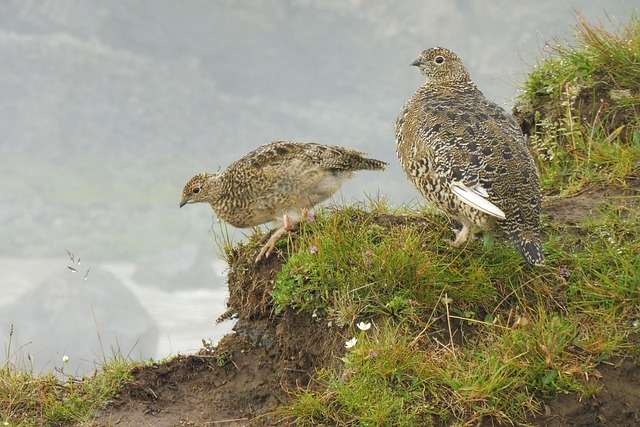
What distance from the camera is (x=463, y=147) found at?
727 centimetres

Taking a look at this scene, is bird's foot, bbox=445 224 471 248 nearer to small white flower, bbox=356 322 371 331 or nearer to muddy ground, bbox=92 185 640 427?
muddy ground, bbox=92 185 640 427

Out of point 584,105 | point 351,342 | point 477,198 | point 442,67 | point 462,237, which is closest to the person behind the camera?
point 351,342

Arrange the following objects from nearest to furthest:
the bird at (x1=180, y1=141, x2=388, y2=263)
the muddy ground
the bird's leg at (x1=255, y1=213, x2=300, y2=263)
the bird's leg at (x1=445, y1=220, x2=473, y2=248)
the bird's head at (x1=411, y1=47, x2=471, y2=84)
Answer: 1. the muddy ground
2. the bird's leg at (x1=445, y1=220, x2=473, y2=248)
3. the bird's leg at (x1=255, y1=213, x2=300, y2=263)
4. the bird at (x1=180, y1=141, x2=388, y2=263)
5. the bird's head at (x1=411, y1=47, x2=471, y2=84)

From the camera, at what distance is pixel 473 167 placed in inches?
280

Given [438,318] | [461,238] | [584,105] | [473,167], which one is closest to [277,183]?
[461,238]

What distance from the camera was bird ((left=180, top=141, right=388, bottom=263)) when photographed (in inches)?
311

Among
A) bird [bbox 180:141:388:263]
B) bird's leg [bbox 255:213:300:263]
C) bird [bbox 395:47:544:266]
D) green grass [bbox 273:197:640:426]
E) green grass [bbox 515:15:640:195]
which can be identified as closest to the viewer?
green grass [bbox 273:197:640:426]

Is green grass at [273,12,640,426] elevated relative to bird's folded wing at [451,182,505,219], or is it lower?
lower

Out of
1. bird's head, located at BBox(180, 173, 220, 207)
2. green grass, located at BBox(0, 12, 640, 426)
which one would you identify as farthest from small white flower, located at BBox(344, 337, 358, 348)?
bird's head, located at BBox(180, 173, 220, 207)

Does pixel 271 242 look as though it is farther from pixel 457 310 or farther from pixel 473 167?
pixel 473 167

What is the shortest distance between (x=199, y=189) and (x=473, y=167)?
8.69 ft

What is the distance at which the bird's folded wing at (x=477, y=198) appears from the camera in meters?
6.78

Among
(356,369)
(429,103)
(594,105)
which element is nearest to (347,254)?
(356,369)

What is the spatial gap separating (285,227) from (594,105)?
432cm
